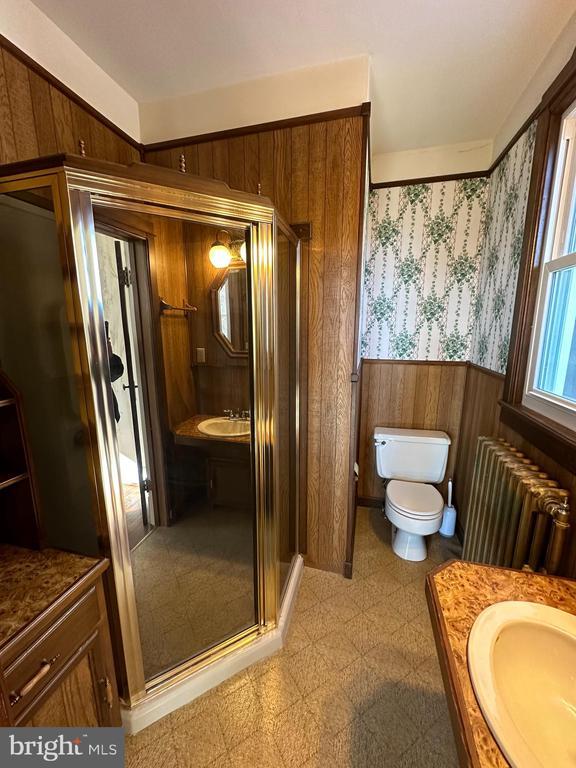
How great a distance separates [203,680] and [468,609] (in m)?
1.21

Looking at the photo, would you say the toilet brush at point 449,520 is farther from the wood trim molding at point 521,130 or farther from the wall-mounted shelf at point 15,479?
the wall-mounted shelf at point 15,479

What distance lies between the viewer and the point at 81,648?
3.21 ft

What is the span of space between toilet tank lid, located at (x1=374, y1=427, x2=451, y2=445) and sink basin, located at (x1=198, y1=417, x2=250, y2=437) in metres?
1.23

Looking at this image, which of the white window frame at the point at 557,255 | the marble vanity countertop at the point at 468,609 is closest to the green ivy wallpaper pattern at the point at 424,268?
the white window frame at the point at 557,255

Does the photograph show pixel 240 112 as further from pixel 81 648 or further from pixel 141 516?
pixel 81 648

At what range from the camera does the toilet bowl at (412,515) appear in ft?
6.51

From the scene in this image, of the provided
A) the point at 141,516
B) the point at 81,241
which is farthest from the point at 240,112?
the point at 141,516

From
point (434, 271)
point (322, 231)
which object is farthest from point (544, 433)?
point (434, 271)

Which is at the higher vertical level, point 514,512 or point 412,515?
point 514,512

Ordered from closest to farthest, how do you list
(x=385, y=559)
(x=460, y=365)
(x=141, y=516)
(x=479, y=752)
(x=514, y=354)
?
(x=479, y=752) < (x=141, y=516) < (x=514, y=354) < (x=385, y=559) < (x=460, y=365)

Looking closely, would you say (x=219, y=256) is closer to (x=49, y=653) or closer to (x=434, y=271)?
(x=49, y=653)

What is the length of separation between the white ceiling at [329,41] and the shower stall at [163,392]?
0.76 meters

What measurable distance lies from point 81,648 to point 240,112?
2.36 metres

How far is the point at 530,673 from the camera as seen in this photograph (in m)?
0.75
